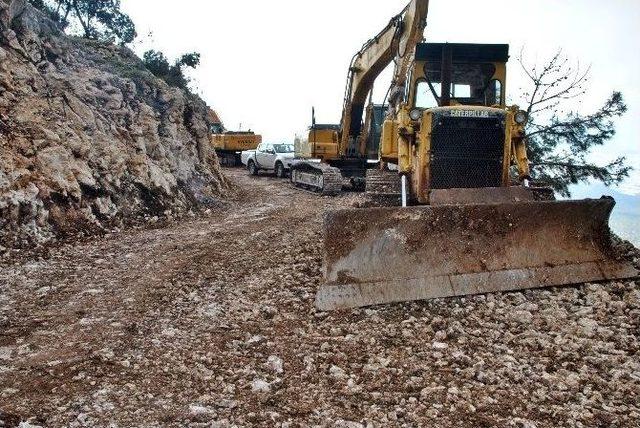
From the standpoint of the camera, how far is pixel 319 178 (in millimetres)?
16109

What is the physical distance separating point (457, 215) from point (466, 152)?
213 cm

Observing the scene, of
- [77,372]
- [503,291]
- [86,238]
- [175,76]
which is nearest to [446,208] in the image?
[503,291]

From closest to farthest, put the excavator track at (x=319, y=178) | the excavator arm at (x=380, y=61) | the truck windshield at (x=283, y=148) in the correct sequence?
1. the excavator arm at (x=380, y=61)
2. the excavator track at (x=319, y=178)
3. the truck windshield at (x=283, y=148)

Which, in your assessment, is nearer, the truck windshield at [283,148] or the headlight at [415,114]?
the headlight at [415,114]

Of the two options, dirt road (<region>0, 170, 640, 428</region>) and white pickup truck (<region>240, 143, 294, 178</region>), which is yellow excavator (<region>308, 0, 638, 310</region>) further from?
white pickup truck (<region>240, 143, 294, 178</region>)

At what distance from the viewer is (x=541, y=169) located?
58.2 feet

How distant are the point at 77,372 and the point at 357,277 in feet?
8.61

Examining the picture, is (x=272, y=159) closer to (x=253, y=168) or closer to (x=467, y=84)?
(x=253, y=168)

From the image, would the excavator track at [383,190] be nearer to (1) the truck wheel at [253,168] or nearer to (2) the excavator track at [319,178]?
(2) the excavator track at [319,178]

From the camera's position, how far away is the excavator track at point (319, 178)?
1562 centimetres

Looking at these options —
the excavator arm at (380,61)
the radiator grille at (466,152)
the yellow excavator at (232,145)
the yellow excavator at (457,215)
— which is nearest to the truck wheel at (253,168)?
the yellow excavator at (232,145)

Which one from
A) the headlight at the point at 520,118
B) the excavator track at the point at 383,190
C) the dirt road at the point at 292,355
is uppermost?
the headlight at the point at 520,118

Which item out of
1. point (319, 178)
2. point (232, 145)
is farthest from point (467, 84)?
point (232, 145)

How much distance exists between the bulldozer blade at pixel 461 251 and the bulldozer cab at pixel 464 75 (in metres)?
3.25
